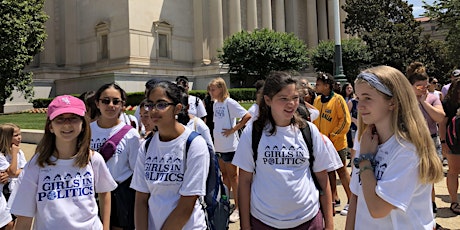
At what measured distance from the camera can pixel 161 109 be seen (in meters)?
3.21

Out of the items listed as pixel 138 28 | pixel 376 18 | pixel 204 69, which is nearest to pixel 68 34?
pixel 138 28

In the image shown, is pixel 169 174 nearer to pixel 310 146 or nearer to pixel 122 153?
pixel 122 153

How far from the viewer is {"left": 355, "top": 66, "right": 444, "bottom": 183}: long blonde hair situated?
239 centimetres

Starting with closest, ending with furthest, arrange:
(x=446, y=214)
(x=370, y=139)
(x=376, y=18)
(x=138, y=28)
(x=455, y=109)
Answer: (x=370, y=139)
(x=446, y=214)
(x=455, y=109)
(x=138, y=28)
(x=376, y=18)

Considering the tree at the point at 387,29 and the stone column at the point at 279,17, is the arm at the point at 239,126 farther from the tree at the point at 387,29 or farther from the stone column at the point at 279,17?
the stone column at the point at 279,17

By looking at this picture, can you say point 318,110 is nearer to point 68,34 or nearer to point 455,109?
point 455,109

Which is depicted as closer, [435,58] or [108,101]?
[108,101]

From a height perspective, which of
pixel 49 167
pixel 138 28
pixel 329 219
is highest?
pixel 138 28

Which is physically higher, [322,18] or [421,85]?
[322,18]

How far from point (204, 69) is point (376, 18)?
2479 cm

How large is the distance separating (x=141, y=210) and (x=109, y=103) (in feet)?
4.92

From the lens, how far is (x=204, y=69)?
41.1 m

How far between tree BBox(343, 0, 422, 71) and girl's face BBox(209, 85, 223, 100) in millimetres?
41833

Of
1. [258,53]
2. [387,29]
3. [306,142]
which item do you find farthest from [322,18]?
[306,142]
